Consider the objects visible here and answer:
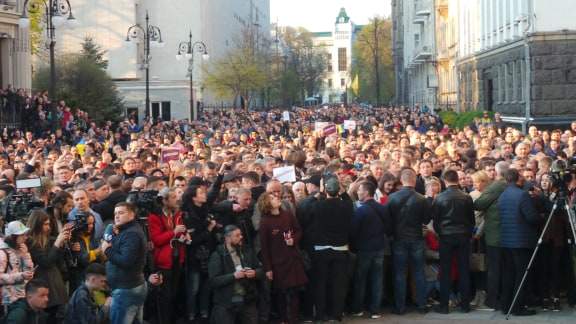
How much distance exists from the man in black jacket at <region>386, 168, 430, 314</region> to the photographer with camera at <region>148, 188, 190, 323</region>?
275 cm

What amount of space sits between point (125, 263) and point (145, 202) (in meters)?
1.54

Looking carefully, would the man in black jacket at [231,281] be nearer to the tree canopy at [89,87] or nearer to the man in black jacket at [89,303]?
the man in black jacket at [89,303]

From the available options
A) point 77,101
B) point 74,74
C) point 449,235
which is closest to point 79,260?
point 449,235

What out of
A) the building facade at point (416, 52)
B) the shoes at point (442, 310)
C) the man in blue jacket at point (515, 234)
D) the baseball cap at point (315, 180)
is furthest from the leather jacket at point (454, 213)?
the building facade at point (416, 52)

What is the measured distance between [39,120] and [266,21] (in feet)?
348

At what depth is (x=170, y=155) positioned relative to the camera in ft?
66.6

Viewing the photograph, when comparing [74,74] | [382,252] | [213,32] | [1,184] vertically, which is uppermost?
[213,32]

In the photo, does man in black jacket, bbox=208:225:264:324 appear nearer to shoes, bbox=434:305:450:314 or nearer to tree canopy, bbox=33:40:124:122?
shoes, bbox=434:305:450:314

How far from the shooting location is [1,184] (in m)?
14.3

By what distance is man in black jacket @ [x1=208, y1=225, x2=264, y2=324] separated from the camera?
12.1m

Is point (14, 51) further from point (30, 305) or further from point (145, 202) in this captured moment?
point (30, 305)

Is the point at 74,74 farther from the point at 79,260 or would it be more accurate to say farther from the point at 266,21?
the point at 266,21

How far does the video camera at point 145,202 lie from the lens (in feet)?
39.3

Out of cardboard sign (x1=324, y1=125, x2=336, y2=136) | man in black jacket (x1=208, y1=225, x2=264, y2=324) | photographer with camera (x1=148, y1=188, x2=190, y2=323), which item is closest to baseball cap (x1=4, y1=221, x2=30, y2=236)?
photographer with camera (x1=148, y1=188, x2=190, y2=323)
